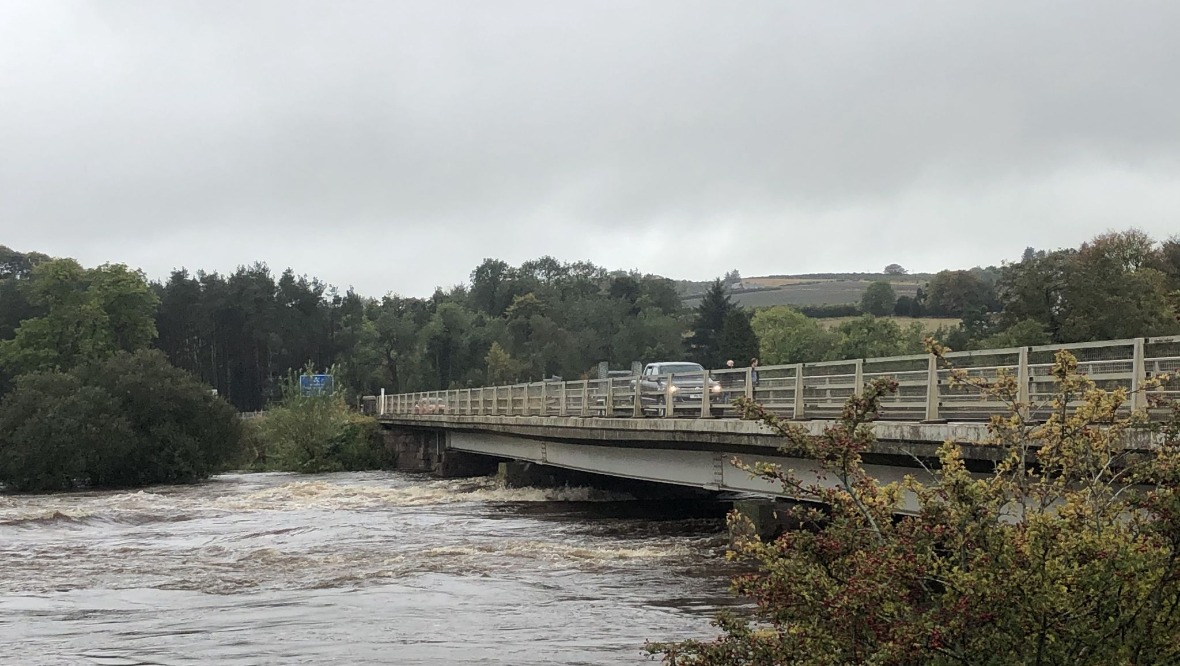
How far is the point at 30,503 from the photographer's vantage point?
3997 cm

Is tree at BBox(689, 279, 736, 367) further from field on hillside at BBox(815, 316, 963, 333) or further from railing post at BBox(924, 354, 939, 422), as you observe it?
railing post at BBox(924, 354, 939, 422)

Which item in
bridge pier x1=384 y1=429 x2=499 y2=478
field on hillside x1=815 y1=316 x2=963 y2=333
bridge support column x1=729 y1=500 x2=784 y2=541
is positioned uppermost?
field on hillside x1=815 y1=316 x2=963 y2=333

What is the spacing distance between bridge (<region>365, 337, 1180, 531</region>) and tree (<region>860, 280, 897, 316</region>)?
13569 cm

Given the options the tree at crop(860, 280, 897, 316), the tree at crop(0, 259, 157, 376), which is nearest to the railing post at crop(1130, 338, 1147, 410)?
the tree at crop(0, 259, 157, 376)

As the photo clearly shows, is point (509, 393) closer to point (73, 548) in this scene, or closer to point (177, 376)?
point (73, 548)

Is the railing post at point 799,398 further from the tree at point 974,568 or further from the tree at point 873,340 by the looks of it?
the tree at point 873,340

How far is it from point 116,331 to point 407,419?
5046cm

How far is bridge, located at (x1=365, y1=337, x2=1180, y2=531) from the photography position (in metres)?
13.5

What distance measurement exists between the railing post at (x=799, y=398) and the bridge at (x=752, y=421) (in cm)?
3

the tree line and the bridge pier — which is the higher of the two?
the tree line

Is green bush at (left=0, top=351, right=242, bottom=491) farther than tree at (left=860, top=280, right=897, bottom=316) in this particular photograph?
No

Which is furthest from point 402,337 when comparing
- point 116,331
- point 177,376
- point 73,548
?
point 73,548

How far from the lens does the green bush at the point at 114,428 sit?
48344 mm

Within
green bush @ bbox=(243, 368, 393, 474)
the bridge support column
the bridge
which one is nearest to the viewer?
the bridge
